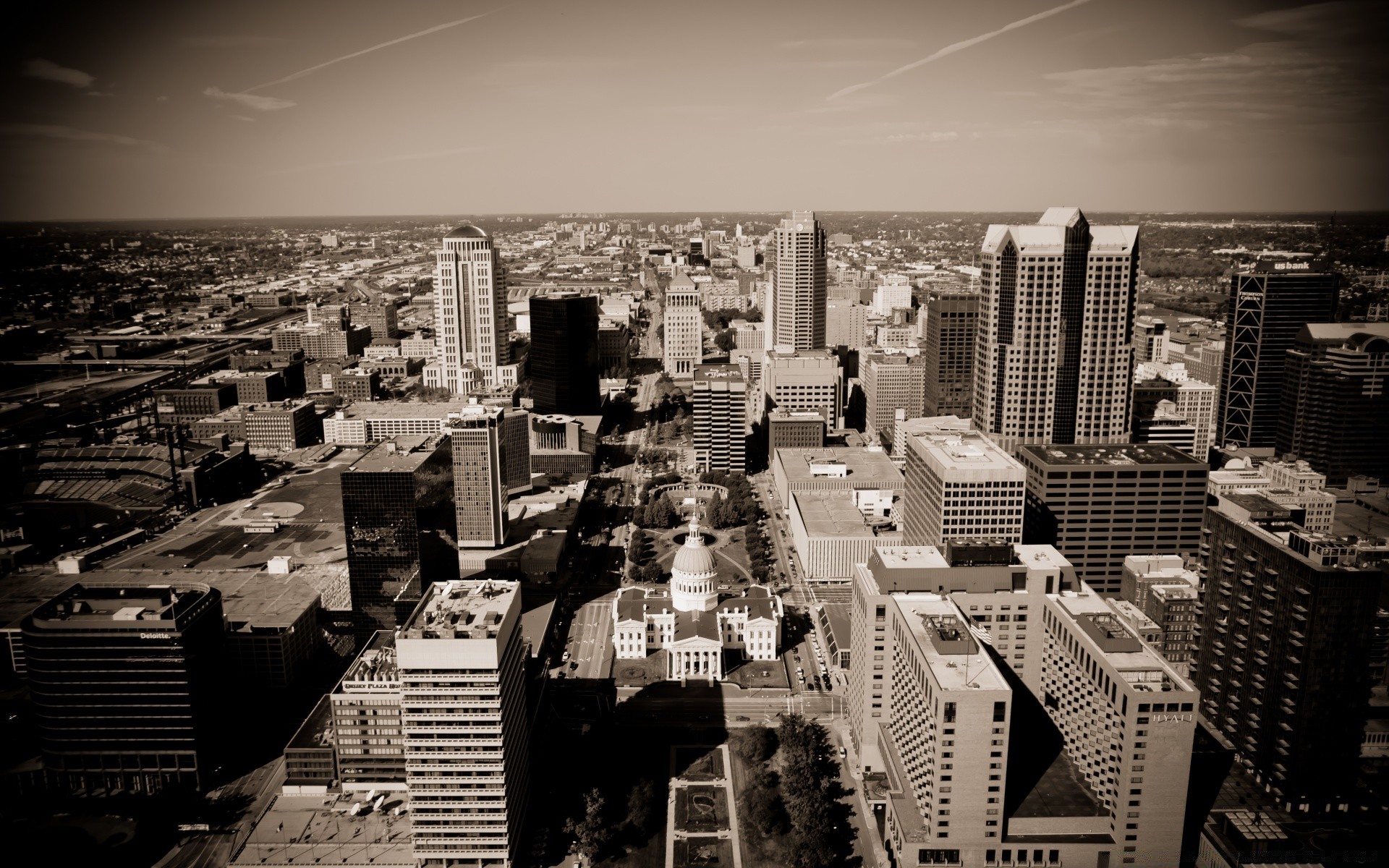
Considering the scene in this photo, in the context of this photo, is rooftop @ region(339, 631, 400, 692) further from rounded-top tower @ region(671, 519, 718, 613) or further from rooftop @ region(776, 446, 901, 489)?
rooftop @ region(776, 446, 901, 489)

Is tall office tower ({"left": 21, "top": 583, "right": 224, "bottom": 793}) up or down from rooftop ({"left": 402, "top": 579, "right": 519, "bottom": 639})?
down

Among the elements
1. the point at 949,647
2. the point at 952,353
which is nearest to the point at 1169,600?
the point at 949,647

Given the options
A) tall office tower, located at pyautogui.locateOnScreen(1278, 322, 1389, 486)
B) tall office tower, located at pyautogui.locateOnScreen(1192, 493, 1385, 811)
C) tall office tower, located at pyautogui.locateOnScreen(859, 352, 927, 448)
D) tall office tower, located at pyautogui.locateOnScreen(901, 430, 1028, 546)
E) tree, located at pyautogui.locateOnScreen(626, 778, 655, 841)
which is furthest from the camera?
tall office tower, located at pyautogui.locateOnScreen(859, 352, 927, 448)

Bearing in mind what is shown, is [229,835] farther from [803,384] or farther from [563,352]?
[803,384]

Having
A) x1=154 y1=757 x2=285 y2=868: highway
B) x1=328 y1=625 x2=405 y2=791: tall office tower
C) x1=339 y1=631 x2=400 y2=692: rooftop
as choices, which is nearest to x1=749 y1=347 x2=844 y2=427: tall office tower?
x1=339 y1=631 x2=400 y2=692: rooftop

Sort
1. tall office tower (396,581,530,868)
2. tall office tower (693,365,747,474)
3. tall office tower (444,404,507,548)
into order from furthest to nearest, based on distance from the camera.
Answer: tall office tower (693,365,747,474) < tall office tower (444,404,507,548) < tall office tower (396,581,530,868)

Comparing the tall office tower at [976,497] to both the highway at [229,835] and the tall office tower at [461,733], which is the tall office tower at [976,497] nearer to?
the tall office tower at [461,733]

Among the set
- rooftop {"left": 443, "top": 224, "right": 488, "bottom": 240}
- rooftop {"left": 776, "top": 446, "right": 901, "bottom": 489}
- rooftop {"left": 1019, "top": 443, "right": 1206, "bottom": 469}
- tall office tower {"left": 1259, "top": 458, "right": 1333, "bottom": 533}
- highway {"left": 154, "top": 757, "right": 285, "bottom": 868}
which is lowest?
highway {"left": 154, "top": 757, "right": 285, "bottom": 868}
